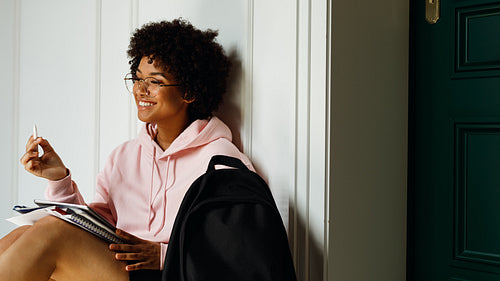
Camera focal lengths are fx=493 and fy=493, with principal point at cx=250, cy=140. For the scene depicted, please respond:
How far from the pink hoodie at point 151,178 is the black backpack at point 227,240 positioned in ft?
0.91

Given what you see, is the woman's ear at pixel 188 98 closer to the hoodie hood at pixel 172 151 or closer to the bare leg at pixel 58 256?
the hoodie hood at pixel 172 151

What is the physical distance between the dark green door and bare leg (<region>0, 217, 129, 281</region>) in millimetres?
1021

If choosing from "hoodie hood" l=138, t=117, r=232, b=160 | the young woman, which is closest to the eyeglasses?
the young woman

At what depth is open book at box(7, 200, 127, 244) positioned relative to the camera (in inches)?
50.5

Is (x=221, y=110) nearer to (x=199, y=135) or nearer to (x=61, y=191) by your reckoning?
(x=199, y=135)

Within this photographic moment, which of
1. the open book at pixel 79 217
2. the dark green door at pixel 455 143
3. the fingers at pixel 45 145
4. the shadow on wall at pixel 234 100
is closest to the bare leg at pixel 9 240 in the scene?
the open book at pixel 79 217

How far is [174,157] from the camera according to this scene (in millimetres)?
1584

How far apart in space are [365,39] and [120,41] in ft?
3.24

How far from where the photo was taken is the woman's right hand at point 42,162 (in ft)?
5.03

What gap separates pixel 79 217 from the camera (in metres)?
1.28

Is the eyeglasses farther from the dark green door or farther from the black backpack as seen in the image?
the dark green door

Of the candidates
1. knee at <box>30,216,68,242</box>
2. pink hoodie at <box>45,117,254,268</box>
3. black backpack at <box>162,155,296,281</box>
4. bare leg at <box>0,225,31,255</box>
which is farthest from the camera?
pink hoodie at <box>45,117,254,268</box>

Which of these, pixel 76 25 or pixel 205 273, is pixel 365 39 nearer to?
pixel 205 273

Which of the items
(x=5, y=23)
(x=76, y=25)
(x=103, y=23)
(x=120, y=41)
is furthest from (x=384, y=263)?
(x=5, y=23)
